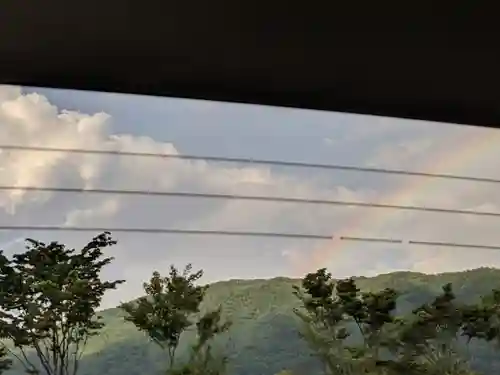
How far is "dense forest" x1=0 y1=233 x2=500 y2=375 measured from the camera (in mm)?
2906

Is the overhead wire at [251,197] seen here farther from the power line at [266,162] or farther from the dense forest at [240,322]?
the dense forest at [240,322]

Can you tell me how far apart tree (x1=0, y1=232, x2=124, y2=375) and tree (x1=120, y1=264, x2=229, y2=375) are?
0.19 meters

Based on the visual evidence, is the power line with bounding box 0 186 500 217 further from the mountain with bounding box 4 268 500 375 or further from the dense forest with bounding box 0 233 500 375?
the mountain with bounding box 4 268 500 375

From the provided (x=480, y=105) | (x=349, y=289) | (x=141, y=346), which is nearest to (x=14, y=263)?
(x=141, y=346)

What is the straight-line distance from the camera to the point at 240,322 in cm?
321

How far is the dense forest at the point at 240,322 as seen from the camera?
2906 millimetres

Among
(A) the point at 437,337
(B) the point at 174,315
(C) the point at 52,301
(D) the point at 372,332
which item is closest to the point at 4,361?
(C) the point at 52,301

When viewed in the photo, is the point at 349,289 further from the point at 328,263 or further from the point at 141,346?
the point at 141,346

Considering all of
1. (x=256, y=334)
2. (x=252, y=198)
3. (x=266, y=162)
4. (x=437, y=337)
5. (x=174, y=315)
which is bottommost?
(x=437, y=337)

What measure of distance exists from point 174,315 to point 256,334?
18.4 inches

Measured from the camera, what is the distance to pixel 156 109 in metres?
2.95

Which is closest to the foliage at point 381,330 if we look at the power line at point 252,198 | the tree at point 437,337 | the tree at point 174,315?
the tree at point 437,337

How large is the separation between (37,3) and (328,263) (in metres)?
2.15

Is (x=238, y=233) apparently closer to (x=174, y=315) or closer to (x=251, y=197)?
(x=251, y=197)
